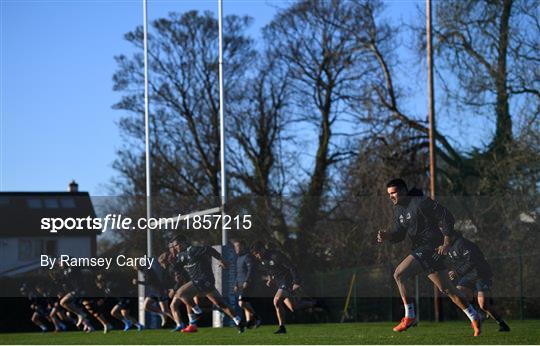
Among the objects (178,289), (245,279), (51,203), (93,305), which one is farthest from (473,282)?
(51,203)

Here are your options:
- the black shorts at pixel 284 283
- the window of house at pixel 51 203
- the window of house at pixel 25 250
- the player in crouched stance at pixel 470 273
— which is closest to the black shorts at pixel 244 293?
the black shorts at pixel 284 283

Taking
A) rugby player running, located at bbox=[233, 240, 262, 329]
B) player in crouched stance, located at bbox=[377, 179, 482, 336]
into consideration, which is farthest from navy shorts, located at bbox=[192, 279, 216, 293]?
player in crouched stance, located at bbox=[377, 179, 482, 336]

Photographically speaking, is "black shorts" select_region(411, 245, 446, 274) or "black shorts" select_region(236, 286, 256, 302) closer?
"black shorts" select_region(411, 245, 446, 274)

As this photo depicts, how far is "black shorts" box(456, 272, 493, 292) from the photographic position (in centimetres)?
1894

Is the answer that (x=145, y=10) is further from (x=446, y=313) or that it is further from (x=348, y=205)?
(x=446, y=313)

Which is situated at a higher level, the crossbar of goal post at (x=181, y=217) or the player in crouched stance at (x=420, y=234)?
the crossbar of goal post at (x=181, y=217)

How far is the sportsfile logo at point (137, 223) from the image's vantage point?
28.2 metres

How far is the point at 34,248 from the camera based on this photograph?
1155 inches

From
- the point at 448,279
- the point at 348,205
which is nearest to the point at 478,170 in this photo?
the point at 348,205

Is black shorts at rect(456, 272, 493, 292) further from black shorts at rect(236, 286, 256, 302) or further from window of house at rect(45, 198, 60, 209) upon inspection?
window of house at rect(45, 198, 60, 209)

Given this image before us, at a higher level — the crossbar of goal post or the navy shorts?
the crossbar of goal post

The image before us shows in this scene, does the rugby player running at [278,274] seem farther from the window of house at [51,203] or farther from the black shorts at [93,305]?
the window of house at [51,203]

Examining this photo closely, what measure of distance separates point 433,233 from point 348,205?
60.4 feet

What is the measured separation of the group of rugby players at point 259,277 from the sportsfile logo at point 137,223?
1405 mm
